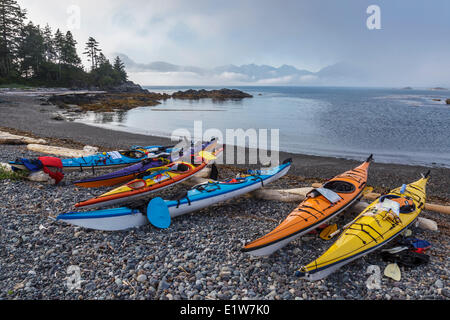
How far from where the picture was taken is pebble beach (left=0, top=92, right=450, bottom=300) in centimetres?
375

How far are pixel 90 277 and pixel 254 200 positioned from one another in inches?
186

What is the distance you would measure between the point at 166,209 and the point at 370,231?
423cm

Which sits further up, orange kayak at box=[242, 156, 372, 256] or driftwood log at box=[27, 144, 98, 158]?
driftwood log at box=[27, 144, 98, 158]

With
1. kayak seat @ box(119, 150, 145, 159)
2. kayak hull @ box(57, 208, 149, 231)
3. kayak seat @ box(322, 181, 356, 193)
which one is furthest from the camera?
kayak seat @ box(119, 150, 145, 159)

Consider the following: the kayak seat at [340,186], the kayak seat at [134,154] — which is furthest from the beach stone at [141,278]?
the kayak seat at [134,154]

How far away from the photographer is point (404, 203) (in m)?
5.77

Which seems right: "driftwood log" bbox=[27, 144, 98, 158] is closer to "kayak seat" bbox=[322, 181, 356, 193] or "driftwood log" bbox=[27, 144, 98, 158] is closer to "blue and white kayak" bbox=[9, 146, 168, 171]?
"blue and white kayak" bbox=[9, 146, 168, 171]

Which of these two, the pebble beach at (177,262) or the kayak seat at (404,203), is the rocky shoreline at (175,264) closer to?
the pebble beach at (177,262)

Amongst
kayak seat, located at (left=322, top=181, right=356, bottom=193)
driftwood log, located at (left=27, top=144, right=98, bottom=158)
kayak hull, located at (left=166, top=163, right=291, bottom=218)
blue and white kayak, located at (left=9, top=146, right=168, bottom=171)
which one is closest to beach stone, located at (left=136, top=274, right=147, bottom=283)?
kayak hull, located at (left=166, top=163, right=291, bottom=218)

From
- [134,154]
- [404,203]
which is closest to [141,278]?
[404,203]

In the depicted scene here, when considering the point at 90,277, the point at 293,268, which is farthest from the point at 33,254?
the point at 293,268

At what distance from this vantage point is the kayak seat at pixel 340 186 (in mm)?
6481

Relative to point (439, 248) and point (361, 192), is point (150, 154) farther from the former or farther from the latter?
point (439, 248)

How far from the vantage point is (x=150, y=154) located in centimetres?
946
